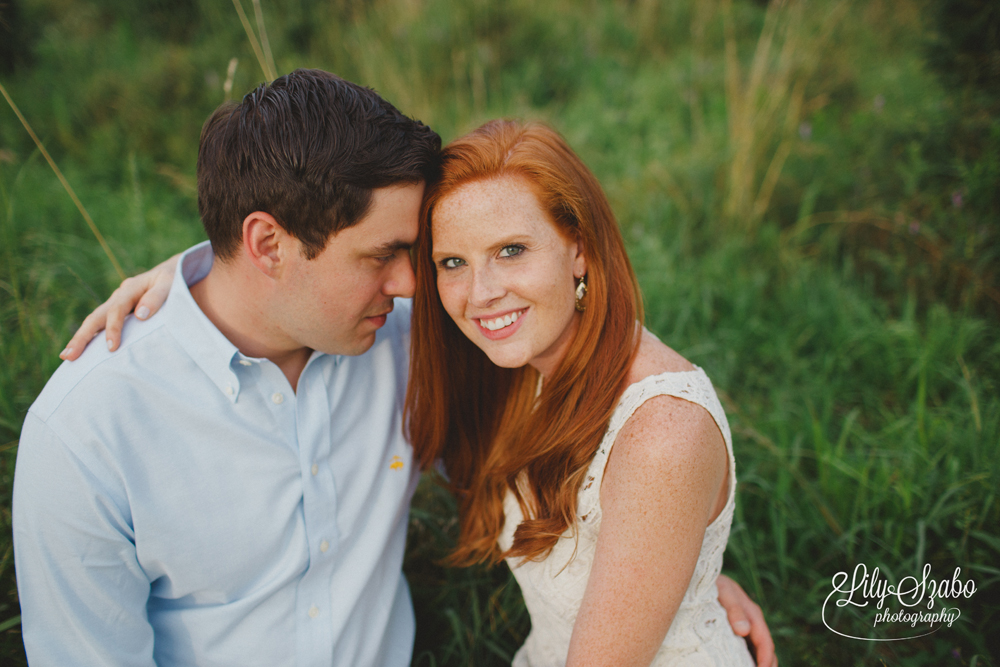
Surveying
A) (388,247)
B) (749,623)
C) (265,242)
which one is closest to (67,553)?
(265,242)

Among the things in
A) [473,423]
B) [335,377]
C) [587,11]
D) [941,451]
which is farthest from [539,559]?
[587,11]

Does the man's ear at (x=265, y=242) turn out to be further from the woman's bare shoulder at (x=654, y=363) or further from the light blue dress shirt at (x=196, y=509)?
the woman's bare shoulder at (x=654, y=363)

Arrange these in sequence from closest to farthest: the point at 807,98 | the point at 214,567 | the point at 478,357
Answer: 1. the point at 214,567
2. the point at 478,357
3. the point at 807,98

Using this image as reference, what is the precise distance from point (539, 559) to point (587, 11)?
731 cm

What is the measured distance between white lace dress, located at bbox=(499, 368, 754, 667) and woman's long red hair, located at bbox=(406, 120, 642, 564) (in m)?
0.05

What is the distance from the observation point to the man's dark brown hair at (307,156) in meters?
1.64

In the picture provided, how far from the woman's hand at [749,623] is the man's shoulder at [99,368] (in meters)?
1.87

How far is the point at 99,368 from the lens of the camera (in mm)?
1517

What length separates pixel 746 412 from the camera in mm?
3020

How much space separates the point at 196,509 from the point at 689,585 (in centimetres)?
141

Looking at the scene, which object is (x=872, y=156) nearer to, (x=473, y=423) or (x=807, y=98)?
(x=807, y=98)

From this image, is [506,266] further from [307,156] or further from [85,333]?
[85,333]

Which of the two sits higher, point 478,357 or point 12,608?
point 478,357

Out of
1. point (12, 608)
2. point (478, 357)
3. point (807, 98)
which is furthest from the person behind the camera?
point (807, 98)
